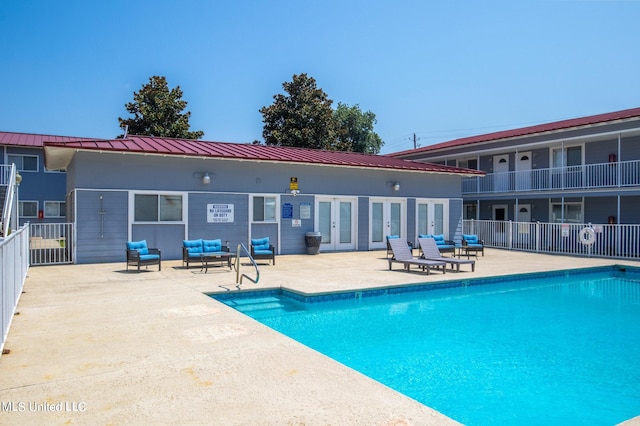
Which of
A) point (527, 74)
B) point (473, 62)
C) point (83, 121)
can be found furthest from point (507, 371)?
point (83, 121)

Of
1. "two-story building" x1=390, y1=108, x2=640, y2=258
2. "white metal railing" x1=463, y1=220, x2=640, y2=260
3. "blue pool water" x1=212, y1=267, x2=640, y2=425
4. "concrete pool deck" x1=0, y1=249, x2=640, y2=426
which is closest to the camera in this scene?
"concrete pool deck" x1=0, y1=249, x2=640, y2=426

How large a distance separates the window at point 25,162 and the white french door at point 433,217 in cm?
2196

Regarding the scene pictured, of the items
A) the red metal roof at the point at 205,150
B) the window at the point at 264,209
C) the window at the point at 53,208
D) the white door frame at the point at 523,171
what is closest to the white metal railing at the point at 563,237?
the white door frame at the point at 523,171

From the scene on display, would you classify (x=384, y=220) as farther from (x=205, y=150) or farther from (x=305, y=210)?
(x=205, y=150)

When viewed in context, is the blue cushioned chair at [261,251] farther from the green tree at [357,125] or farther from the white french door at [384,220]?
the green tree at [357,125]

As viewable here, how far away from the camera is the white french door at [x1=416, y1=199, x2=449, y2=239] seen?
19781 mm

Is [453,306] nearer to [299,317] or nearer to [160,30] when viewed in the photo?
[299,317]

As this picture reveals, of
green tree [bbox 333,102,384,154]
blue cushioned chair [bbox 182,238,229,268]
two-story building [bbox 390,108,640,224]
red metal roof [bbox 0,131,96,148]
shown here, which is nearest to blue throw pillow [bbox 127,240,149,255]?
blue cushioned chair [bbox 182,238,229,268]

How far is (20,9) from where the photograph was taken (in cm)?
1374

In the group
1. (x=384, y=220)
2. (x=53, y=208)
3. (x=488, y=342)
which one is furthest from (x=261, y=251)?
(x=53, y=208)

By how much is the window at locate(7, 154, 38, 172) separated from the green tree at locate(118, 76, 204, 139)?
586 cm

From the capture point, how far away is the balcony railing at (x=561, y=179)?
19522 millimetres

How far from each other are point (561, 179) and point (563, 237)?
4.43m

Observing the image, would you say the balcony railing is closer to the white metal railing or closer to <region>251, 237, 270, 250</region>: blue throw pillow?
the white metal railing
